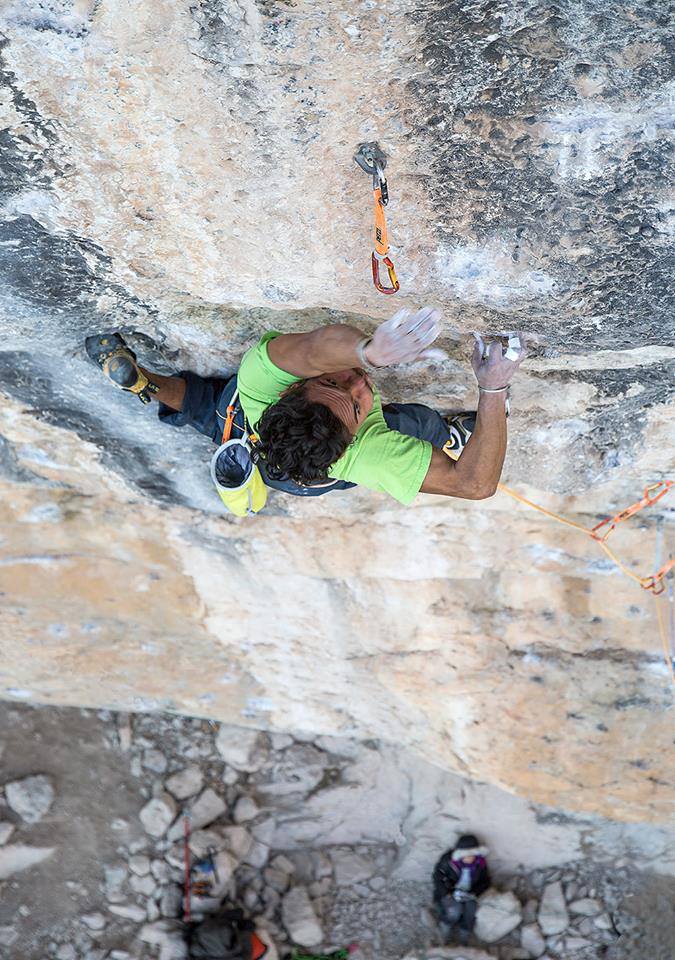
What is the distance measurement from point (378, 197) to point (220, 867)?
4.59 meters

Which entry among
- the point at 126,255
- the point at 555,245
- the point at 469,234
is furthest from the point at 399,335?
the point at 126,255

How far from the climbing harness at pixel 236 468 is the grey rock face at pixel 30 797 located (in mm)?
3449

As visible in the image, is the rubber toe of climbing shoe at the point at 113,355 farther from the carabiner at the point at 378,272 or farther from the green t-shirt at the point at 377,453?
the carabiner at the point at 378,272

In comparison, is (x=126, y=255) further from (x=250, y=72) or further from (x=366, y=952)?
(x=366, y=952)

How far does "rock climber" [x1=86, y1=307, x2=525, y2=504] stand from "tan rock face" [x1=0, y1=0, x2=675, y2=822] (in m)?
0.10

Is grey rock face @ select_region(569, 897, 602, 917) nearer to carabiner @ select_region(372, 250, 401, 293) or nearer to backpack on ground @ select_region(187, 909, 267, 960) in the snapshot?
backpack on ground @ select_region(187, 909, 267, 960)

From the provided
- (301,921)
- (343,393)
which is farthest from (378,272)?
(301,921)

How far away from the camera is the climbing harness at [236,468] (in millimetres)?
2320

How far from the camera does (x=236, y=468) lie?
93.6 inches

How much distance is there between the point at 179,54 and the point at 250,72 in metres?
0.13

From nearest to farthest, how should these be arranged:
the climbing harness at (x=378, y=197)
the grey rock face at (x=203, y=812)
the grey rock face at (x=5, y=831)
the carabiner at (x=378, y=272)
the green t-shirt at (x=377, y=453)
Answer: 1. the climbing harness at (x=378, y=197)
2. the carabiner at (x=378, y=272)
3. the green t-shirt at (x=377, y=453)
4. the grey rock face at (x=5, y=831)
5. the grey rock face at (x=203, y=812)

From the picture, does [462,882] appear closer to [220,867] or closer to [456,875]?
[456,875]

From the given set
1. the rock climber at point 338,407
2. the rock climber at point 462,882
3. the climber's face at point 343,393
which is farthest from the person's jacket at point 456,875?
the climber's face at point 343,393

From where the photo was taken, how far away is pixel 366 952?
5234 mm
